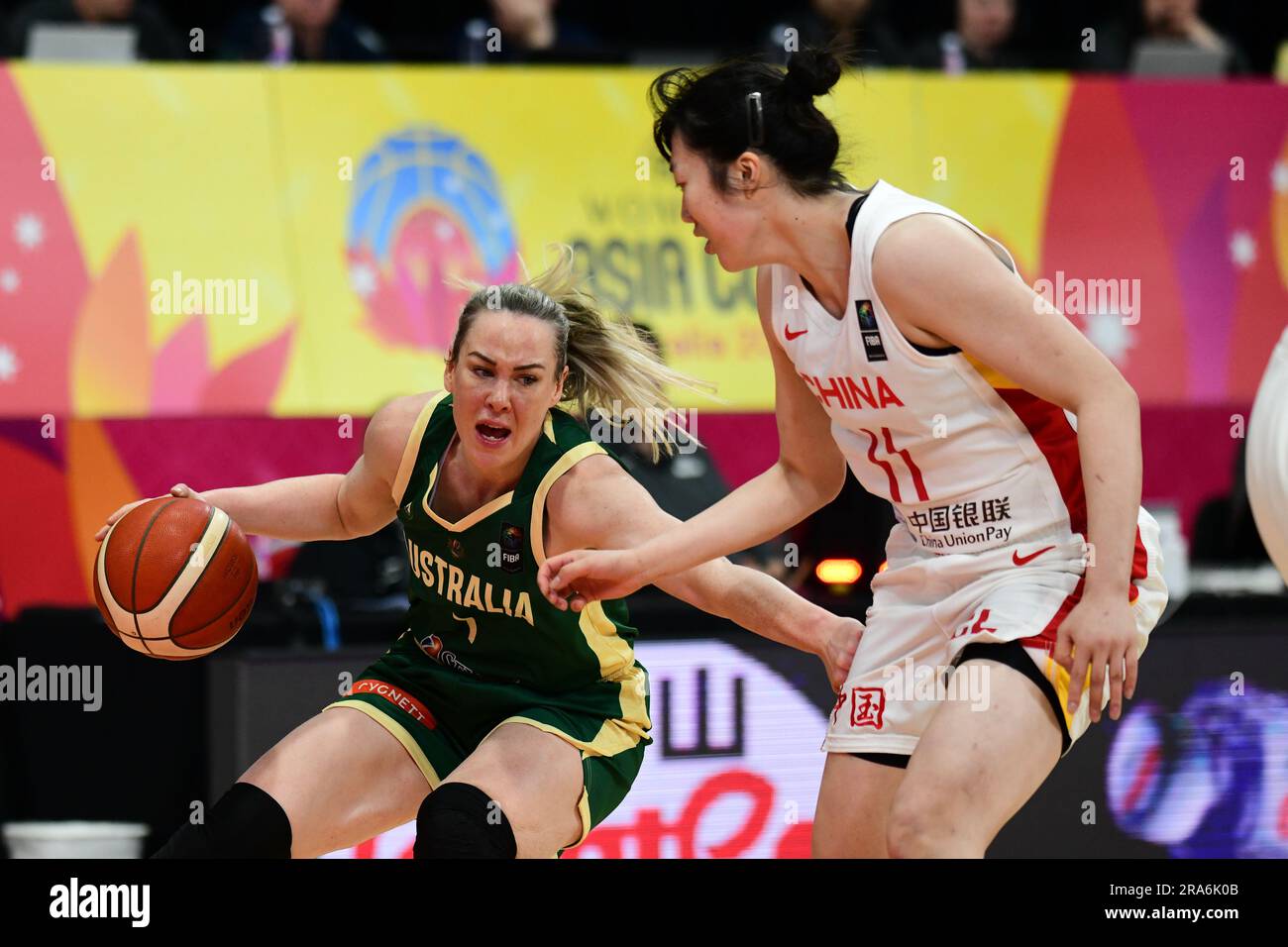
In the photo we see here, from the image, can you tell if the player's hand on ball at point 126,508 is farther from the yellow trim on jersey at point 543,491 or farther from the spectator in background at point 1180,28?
the spectator in background at point 1180,28

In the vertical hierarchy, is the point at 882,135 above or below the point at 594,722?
above

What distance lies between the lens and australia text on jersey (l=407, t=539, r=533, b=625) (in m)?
4.00

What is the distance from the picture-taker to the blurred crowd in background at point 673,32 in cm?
758

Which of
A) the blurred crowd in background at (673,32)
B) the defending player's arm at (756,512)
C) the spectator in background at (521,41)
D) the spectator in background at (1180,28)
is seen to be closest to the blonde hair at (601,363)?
the defending player's arm at (756,512)

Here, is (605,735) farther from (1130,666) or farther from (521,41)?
(521,41)

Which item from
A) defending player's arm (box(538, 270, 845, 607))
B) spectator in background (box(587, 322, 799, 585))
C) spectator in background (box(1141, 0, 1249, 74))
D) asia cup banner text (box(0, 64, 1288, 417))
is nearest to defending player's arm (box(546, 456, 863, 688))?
defending player's arm (box(538, 270, 845, 607))

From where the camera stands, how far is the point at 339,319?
741 cm

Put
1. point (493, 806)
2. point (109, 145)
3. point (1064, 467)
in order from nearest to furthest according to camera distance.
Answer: point (1064, 467), point (493, 806), point (109, 145)

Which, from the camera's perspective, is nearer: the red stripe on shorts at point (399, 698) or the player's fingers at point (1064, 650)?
the player's fingers at point (1064, 650)

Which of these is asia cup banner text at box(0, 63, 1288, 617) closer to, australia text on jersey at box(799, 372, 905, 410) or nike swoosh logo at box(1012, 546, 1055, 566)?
australia text on jersey at box(799, 372, 905, 410)

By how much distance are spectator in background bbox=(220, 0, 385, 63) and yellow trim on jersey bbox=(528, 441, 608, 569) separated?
13.7 ft

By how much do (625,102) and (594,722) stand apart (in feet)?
14.3
